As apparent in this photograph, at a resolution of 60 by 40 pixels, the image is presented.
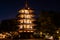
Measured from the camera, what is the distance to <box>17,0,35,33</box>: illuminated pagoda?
→ 34156 millimetres

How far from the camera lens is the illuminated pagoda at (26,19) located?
34156 millimetres

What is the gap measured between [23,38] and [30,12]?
5.63 metres

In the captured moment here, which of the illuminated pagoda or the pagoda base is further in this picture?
the illuminated pagoda

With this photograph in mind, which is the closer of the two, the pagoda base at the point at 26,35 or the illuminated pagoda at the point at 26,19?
the pagoda base at the point at 26,35

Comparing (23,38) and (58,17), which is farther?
(58,17)

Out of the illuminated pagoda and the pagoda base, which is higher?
the illuminated pagoda

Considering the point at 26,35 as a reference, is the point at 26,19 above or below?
above

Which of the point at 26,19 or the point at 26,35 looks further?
the point at 26,19

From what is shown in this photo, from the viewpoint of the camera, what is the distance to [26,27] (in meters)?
34.1

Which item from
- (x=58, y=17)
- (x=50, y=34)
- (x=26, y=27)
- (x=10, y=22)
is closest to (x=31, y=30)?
(x=26, y=27)

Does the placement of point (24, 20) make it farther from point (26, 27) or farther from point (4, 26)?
point (4, 26)

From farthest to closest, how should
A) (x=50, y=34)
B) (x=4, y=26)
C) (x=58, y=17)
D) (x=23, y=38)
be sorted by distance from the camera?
(x=4, y=26) → (x=58, y=17) → (x=50, y=34) → (x=23, y=38)

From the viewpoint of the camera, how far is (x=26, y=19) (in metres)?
34.1

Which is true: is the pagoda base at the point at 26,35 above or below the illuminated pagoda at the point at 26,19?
below
